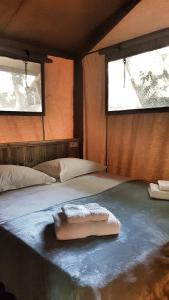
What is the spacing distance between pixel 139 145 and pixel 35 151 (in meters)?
1.14

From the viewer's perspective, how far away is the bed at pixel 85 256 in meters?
0.88

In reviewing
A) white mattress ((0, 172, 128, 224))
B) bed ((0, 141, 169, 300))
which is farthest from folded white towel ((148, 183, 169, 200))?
white mattress ((0, 172, 128, 224))

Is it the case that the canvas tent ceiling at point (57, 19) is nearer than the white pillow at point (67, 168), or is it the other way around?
the canvas tent ceiling at point (57, 19)

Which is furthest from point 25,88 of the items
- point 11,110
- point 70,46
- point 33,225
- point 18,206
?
point 33,225

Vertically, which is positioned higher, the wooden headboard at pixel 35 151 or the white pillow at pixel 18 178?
the wooden headboard at pixel 35 151

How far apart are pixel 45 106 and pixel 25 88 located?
0.31 m

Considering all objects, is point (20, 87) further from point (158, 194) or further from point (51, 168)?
point (158, 194)

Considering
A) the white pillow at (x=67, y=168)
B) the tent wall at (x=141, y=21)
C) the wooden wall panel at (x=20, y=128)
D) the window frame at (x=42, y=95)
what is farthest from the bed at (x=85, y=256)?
the tent wall at (x=141, y=21)

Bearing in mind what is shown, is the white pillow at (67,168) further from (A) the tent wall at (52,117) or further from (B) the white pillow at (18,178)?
(A) the tent wall at (52,117)

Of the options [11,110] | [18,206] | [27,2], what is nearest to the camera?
[18,206]

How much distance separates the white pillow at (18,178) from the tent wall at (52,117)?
0.50 metres

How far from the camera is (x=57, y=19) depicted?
92.7 inches

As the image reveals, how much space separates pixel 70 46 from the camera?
9.27 feet

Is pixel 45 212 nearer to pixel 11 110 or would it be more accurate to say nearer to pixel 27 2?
pixel 11 110
